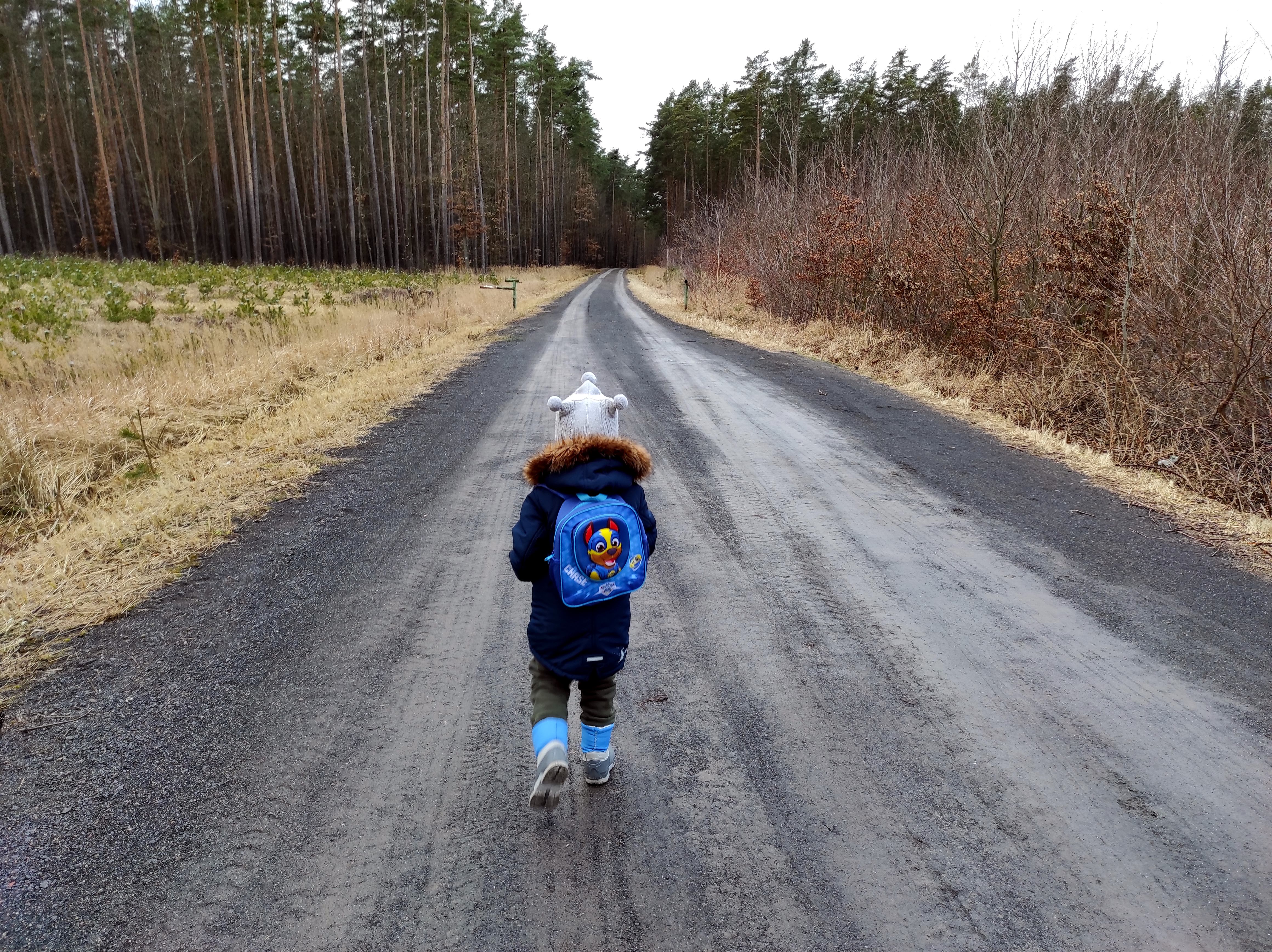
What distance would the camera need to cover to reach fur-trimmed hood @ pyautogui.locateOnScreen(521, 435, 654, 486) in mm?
2369

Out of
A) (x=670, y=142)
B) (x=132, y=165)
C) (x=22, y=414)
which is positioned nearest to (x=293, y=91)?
(x=132, y=165)

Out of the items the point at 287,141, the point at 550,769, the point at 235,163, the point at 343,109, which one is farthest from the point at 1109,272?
the point at 235,163

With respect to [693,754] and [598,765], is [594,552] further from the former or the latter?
[693,754]

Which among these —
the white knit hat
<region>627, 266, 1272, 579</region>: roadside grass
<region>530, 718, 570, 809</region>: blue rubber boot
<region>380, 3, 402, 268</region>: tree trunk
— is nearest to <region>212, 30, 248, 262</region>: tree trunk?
<region>380, 3, 402, 268</region>: tree trunk

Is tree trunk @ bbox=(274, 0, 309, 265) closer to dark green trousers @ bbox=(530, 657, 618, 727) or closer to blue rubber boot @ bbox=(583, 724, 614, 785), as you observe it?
dark green trousers @ bbox=(530, 657, 618, 727)

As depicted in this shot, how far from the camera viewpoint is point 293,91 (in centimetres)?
4316

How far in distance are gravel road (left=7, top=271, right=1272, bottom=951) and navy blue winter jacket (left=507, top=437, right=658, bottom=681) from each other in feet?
1.71

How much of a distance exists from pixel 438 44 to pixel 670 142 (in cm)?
2380

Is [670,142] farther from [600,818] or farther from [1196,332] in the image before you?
[600,818]

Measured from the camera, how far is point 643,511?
252 cm

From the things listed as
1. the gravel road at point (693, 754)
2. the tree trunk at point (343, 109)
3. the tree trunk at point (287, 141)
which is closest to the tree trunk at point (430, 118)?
the tree trunk at point (343, 109)

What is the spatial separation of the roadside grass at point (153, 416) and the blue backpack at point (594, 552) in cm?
246

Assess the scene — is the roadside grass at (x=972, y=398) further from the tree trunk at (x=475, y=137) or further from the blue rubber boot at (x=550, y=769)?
the tree trunk at (x=475, y=137)

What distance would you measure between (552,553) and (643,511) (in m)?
0.36
